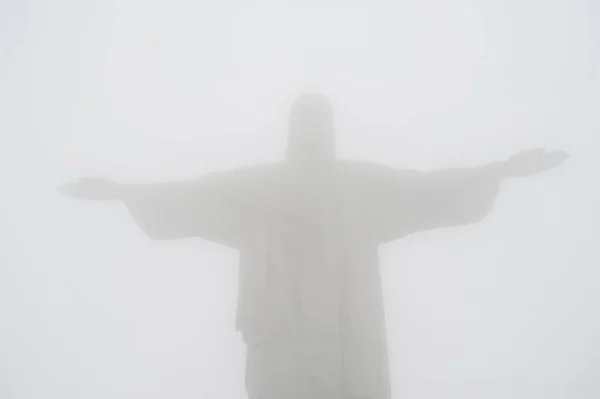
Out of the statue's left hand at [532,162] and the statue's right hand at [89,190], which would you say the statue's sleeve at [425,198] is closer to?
the statue's left hand at [532,162]

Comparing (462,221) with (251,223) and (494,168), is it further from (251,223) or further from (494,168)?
(251,223)

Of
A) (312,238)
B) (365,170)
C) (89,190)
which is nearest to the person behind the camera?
(312,238)

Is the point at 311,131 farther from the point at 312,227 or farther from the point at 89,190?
the point at 89,190

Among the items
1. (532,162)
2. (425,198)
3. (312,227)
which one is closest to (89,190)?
(312,227)

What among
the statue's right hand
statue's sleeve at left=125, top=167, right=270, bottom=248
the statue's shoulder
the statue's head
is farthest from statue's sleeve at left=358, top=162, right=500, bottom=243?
the statue's right hand

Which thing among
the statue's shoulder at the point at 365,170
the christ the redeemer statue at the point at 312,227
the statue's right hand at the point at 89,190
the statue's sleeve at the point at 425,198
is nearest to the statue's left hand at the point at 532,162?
the christ the redeemer statue at the point at 312,227

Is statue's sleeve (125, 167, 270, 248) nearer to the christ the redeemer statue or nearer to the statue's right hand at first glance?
the christ the redeemer statue
